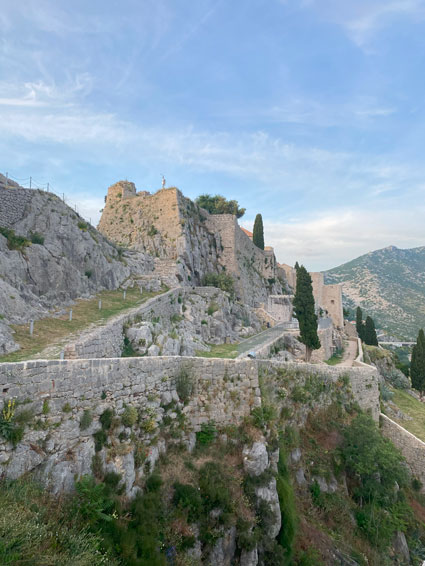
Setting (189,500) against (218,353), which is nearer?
(189,500)

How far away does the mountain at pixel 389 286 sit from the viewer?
123 m

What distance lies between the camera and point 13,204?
22000 mm

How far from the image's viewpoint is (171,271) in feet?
110

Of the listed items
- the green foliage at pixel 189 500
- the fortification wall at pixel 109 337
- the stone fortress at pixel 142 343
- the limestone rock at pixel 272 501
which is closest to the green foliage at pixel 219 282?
the stone fortress at pixel 142 343

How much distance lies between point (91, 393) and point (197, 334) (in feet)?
53.0

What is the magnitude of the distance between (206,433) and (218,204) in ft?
167

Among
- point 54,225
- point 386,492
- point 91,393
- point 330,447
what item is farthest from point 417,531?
point 54,225

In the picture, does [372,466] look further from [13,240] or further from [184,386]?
[13,240]

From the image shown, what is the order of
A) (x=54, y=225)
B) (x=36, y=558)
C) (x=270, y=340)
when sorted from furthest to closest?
(x=270, y=340), (x=54, y=225), (x=36, y=558)

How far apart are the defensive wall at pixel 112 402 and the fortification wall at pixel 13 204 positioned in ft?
55.4

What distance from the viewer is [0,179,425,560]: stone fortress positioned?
731cm

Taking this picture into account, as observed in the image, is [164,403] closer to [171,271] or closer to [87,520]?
[87,520]

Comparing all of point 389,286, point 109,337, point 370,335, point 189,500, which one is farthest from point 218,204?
point 389,286

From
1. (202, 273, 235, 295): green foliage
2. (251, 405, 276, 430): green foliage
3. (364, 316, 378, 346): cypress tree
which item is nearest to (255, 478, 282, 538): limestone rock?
(251, 405, 276, 430): green foliage
